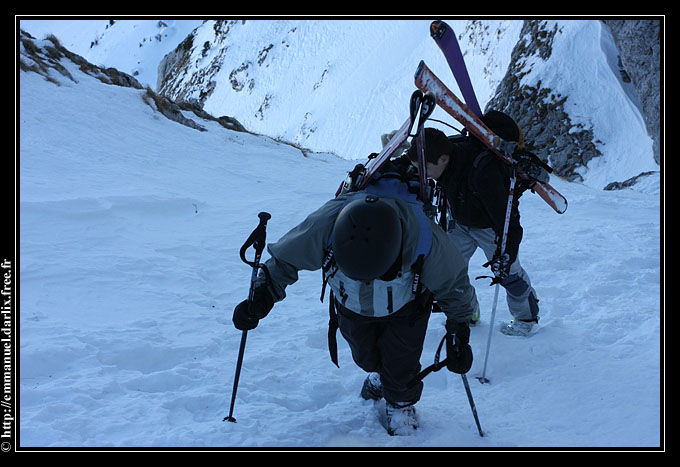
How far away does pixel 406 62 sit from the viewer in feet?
92.8

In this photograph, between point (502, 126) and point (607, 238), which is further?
point (607, 238)

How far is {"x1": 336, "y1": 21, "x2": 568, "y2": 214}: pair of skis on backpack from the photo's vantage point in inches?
95.2

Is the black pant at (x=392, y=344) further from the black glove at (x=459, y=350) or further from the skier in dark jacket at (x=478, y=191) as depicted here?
the skier in dark jacket at (x=478, y=191)

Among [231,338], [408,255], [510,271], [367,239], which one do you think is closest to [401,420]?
[408,255]

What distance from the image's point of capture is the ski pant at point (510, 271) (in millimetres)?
3654

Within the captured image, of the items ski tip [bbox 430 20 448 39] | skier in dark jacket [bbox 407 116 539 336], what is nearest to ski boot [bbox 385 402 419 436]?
skier in dark jacket [bbox 407 116 539 336]

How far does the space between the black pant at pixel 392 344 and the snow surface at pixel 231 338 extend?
0.92 ft

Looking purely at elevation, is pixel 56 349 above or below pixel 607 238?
below

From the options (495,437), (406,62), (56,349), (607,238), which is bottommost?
(495,437)

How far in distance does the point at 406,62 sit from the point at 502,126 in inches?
1056

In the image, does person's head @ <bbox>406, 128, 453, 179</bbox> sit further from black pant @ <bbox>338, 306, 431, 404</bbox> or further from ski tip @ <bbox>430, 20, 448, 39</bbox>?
black pant @ <bbox>338, 306, 431, 404</bbox>

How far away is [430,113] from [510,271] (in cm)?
180
